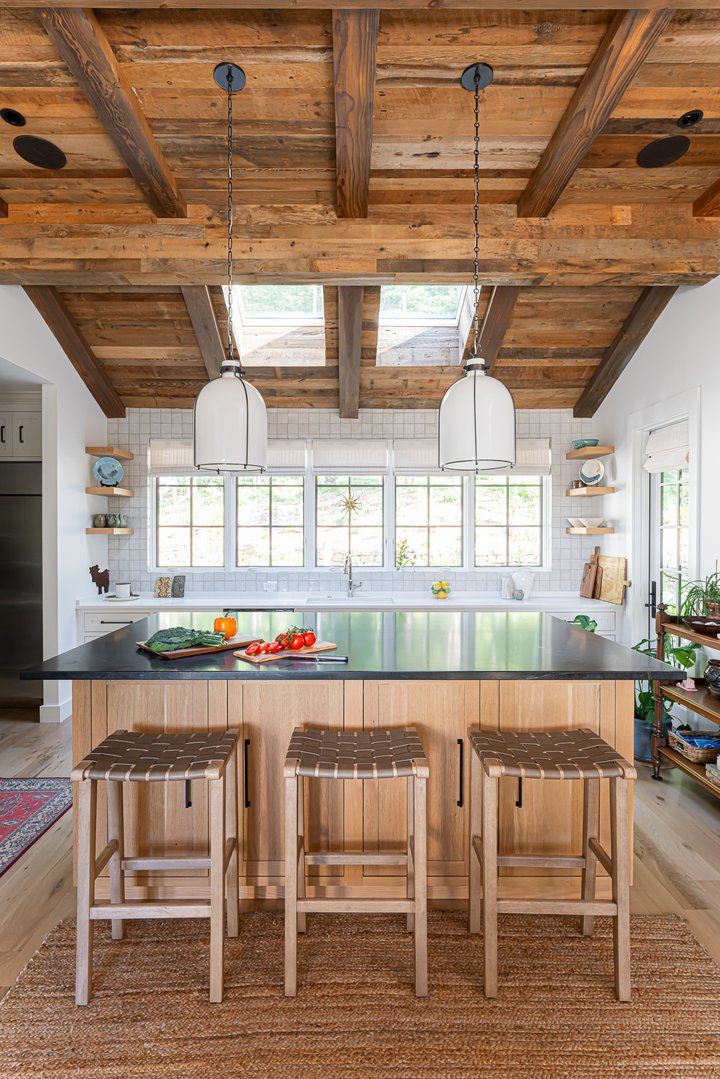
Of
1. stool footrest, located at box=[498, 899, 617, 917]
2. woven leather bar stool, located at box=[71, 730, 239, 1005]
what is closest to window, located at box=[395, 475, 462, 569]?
woven leather bar stool, located at box=[71, 730, 239, 1005]

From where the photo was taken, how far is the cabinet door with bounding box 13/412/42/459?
15.1ft

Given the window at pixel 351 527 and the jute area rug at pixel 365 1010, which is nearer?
the jute area rug at pixel 365 1010

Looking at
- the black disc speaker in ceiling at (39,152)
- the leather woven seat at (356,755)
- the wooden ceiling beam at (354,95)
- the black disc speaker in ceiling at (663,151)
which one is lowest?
the leather woven seat at (356,755)

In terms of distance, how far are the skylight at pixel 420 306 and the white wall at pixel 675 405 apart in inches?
55.2

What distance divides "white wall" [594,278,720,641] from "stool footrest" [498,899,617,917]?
2273mm

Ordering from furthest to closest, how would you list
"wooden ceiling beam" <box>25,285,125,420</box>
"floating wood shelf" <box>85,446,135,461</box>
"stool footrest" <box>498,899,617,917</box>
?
"floating wood shelf" <box>85,446,135,461</box> → "wooden ceiling beam" <box>25,285,125,420</box> → "stool footrest" <box>498,899,617,917</box>

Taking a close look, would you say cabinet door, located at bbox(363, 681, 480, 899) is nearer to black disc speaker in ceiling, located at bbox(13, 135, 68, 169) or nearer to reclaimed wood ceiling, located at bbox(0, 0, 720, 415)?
reclaimed wood ceiling, located at bbox(0, 0, 720, 415)

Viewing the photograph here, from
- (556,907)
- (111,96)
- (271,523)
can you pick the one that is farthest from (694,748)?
(111,96)

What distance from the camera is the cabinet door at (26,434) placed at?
460 centimetres

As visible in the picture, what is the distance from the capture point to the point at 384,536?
5355mm

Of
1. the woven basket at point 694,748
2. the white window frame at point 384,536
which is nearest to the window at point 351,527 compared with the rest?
the white window frame at point 384,536

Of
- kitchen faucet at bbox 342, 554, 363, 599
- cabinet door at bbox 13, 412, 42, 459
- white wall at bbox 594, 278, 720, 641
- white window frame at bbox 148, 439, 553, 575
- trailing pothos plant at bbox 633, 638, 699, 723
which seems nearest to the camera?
trailing pothos plant at bbox 633, 638, 699, 723

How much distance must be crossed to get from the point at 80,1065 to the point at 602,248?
13.3 feet

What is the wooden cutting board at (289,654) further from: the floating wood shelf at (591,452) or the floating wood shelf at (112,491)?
the floating wood shelf at (591,452)
